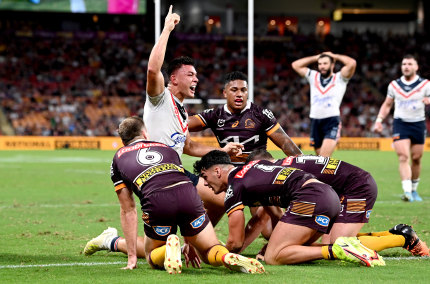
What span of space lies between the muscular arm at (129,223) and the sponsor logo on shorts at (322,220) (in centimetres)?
176

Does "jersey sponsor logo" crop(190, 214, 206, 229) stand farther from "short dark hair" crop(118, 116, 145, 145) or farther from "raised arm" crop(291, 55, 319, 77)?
"raised arm" crop(291, 55, 319, 77)

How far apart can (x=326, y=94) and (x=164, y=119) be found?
7197 mm

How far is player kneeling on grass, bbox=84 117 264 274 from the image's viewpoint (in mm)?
6098

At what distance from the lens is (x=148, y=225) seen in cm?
629

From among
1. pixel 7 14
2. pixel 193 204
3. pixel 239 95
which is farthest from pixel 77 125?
pixel 193 204

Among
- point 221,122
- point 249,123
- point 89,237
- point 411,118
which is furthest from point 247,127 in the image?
point 411,118

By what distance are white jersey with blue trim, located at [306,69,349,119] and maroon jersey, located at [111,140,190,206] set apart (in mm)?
7821

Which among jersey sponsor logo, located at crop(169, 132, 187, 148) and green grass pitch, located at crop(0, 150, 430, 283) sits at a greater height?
jersey sponsor logo, located at crop(169, 132, 187, 148)

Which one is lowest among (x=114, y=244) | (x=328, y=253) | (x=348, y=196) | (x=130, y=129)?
(x=114, y=244)

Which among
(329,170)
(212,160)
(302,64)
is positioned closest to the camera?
(212,160)

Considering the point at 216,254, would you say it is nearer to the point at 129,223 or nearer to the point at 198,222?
the point at 198,222

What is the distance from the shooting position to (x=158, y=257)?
20.2 feet

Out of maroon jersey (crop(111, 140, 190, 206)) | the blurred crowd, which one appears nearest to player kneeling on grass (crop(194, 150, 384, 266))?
maroon jersey (crop(111, 140, 190, 206))

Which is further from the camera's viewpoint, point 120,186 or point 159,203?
point 120,186
